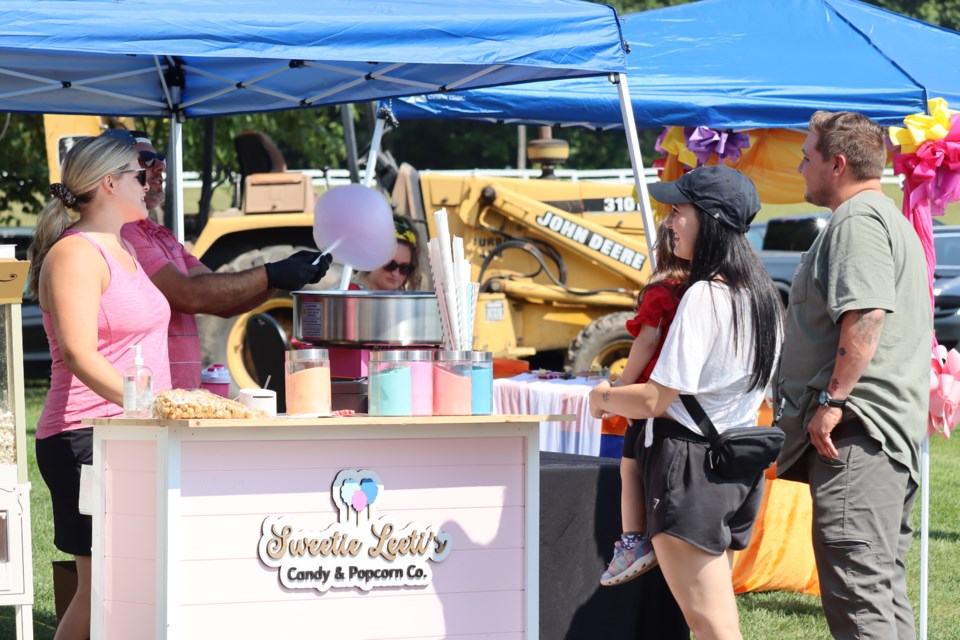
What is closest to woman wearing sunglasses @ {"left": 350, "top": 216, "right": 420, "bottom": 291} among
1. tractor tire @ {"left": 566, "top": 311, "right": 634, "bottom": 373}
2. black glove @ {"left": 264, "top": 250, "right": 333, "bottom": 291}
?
black glove @ {"left": 264, "top": 250, "right": 333, "bottom": 291}

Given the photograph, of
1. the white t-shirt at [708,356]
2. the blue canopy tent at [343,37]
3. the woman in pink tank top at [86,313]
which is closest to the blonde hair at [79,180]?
the woman in pink tank top at [86,313]

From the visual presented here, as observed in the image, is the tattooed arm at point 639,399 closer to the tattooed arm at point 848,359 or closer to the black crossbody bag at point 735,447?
the black crossbody bag at point 735,447

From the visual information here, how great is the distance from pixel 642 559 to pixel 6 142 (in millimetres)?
14289

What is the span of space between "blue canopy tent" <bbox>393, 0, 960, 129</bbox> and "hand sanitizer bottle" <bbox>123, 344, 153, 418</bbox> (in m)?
3.25

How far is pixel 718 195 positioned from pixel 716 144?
11.1 feet

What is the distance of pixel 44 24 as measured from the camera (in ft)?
11.1

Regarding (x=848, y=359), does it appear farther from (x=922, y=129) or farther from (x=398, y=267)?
(x=398, y=267)

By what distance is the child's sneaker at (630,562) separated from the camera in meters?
3.38

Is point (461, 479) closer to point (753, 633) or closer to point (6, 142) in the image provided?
point (753, 633)

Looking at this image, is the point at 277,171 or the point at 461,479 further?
the point at 277,171

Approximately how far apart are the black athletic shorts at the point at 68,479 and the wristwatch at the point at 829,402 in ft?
6.83

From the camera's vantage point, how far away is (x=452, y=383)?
10.7ft

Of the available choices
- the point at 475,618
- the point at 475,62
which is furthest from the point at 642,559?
the point at 475,62

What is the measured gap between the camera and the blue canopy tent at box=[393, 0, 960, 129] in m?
5.78
